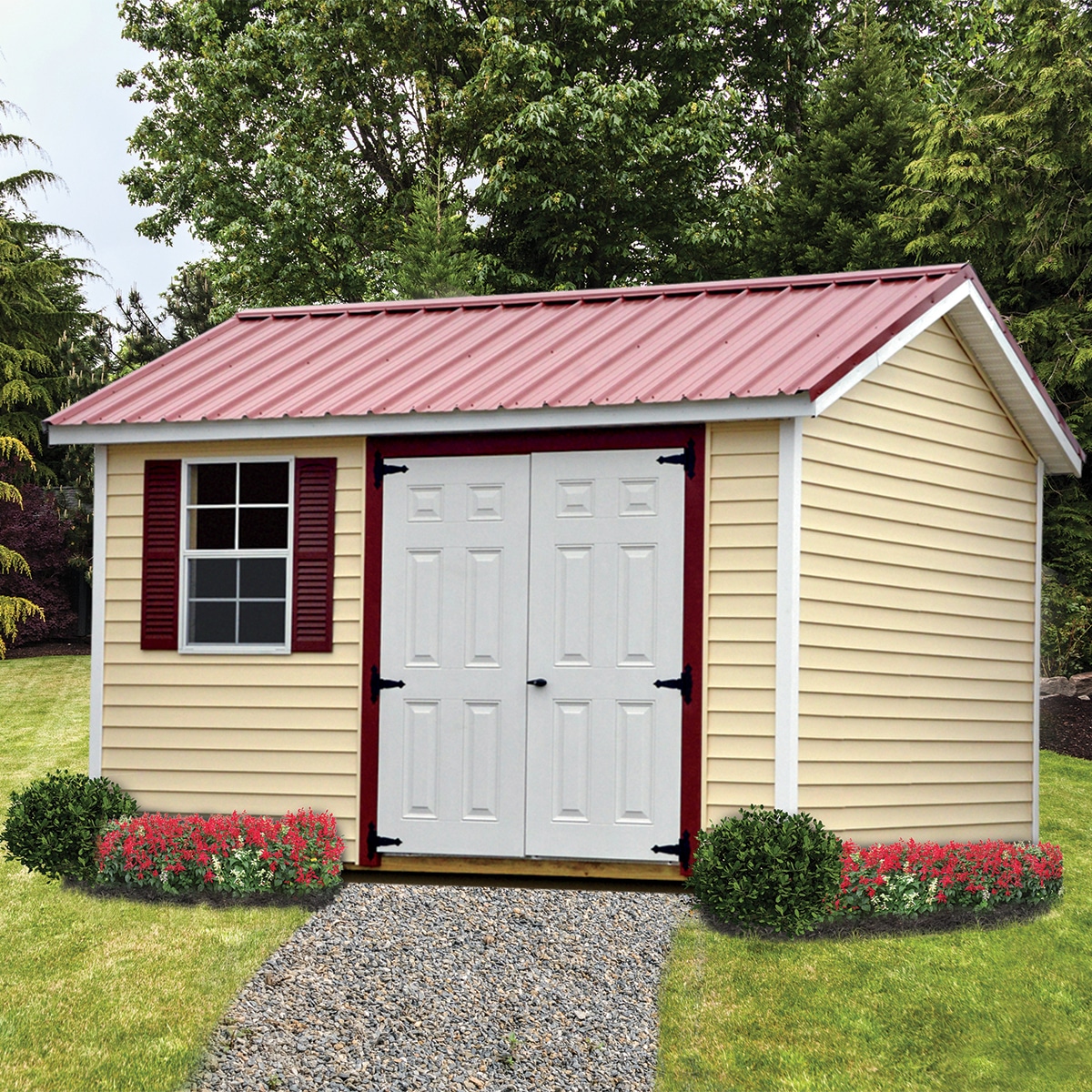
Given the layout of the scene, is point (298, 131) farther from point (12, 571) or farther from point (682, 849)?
point (682, 849)

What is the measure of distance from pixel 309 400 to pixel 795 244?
11.7 m

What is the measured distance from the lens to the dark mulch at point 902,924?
7.16 metres

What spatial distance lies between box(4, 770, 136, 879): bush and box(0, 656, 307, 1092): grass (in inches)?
7.2

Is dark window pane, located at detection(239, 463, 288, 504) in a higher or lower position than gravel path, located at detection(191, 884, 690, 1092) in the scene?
higher

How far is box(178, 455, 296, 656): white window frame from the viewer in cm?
854

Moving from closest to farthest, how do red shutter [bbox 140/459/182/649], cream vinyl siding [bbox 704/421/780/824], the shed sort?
cream vinyl siding [bbox 704/421/780/824]
the shed
red shutter [bbox 140/459/182/649]

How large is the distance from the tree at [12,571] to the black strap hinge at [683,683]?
16793 mm

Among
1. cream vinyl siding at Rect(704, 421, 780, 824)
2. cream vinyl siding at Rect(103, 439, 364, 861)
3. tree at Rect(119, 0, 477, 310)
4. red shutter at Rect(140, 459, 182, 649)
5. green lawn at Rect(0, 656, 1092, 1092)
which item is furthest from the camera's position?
tree at Rect(119, 0, 477, 310)

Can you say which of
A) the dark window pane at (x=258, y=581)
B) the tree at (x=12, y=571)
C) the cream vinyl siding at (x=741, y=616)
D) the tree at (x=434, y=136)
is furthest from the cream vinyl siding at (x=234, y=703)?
the tree at (x=12, y=571)

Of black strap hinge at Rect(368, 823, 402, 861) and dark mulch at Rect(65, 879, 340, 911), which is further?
black strap hinge at Rect(368, 823, 402, 861)

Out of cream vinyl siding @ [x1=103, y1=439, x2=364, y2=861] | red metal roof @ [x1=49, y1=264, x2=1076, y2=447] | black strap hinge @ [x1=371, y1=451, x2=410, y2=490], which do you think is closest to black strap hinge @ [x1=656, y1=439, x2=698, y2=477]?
red metal roof @ [x1=49, y1=264, x2=1076, y2=447]

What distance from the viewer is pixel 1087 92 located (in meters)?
15.0

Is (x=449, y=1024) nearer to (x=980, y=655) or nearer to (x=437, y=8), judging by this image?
(x=980, y=655)

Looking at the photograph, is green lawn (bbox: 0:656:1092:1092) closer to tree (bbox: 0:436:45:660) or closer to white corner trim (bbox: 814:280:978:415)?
white corner trim (bbox: 814:280:978:415)
